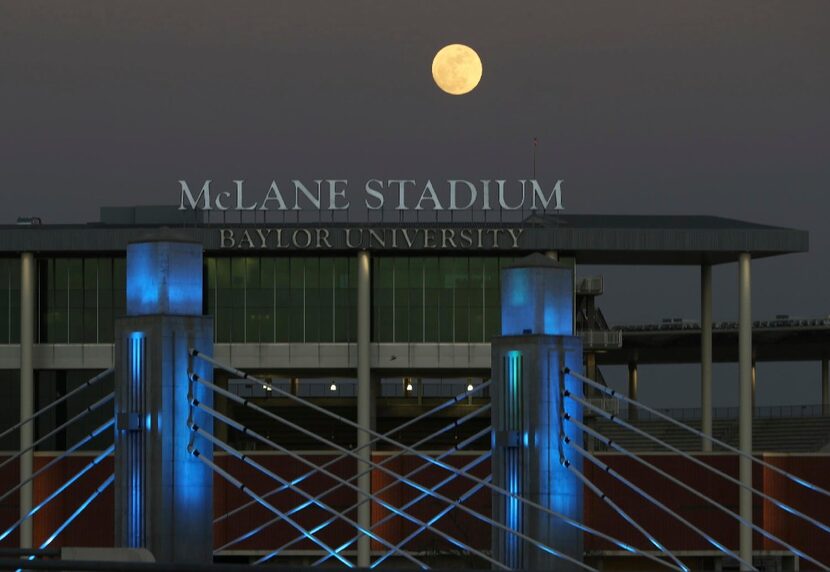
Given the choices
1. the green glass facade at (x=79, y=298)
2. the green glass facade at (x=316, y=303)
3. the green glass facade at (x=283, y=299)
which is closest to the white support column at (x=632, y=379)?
the green glass facade at (x=316, y=303)

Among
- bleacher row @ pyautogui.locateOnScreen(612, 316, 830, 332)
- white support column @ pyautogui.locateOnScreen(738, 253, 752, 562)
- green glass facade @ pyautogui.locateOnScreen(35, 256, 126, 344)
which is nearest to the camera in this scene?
white support column @ pyautogui.locateOnScreen(738, 253, 752, 562)

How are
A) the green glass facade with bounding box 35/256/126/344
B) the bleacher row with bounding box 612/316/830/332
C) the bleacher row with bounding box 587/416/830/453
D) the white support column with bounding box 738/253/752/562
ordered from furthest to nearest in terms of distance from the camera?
the bleacher row with bounding box 612/316/830/332
the bleacher row with bounding box 587/416/830/453
the green glass facade with bounding box 35/256/126/344
the white support column with bounding box 738/253/752/562

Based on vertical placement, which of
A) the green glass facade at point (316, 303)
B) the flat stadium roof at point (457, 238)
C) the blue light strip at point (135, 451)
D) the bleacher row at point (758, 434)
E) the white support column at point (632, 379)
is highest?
the flat stadium roof at point (457, 238)

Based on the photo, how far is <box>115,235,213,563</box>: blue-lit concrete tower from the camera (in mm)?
41219

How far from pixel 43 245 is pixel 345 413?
16.9 metres

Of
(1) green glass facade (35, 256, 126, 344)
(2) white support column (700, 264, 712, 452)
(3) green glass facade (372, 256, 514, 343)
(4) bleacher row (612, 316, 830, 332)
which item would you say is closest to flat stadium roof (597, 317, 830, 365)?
(4) bleacher row (612, 316, 830, 332)

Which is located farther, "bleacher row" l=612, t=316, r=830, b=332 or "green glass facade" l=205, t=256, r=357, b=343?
"bleacher row" l=612, t=316, r=830, b=332

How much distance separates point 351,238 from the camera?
8000 centimetres

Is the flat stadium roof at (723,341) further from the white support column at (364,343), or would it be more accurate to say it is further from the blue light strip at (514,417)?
the blue light strip at (514,417)

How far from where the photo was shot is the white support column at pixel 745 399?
3078 inches

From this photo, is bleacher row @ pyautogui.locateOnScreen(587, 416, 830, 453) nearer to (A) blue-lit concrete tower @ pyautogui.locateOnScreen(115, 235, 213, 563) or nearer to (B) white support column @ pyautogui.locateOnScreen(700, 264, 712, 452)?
(B) white support column @ pyautogui.locateOnScreen(700, 264, 712, 452)

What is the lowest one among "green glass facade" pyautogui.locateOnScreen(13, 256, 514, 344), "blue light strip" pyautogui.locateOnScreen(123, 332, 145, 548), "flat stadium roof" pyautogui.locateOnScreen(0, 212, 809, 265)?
"blue light strip" pyautogui.locateOnScreen(123, 332, 145, 548)

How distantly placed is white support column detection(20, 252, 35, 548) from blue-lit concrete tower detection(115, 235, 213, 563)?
124ft

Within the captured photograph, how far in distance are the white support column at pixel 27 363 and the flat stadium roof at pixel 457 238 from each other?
1174 millimetres
